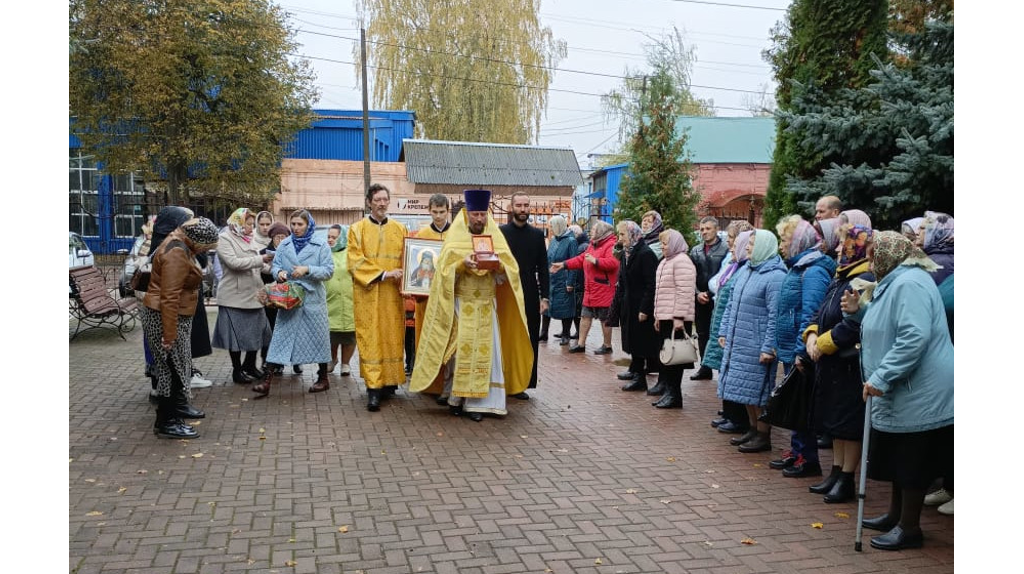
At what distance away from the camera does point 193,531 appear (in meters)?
4.71

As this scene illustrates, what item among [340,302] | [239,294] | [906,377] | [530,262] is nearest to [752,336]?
[906,377]

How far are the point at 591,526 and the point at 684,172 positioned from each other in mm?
10917

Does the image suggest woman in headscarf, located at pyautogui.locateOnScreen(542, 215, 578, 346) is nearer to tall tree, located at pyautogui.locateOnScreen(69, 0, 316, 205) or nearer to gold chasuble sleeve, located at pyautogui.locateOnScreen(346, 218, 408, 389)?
gold chasuble sleeve, located at pyautogui.locateOnScreen(346, 218, 408, 389)

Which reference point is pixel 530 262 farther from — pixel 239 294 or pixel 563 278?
pixel 563 278

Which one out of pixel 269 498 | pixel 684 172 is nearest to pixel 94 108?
pixel 684 172

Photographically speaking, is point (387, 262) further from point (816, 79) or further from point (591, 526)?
point (816, 79)

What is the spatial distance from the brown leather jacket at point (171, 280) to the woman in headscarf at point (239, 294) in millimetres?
1869

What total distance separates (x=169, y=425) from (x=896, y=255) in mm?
5532

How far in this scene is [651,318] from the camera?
858 centimetres

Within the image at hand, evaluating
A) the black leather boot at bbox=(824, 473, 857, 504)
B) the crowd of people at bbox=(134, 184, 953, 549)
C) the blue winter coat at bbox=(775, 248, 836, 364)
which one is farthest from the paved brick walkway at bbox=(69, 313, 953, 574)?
the blue winter coat at bbox=(775, 248, 836, 364)

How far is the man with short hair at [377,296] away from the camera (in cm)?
793

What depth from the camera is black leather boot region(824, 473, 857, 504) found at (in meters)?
5.38

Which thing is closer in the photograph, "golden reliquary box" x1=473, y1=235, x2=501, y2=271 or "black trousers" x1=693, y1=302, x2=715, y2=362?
"golden reliquary box" x1=473, y1=235, x2=501, y2=271

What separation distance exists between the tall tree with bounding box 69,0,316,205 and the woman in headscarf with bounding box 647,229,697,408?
22.2m
